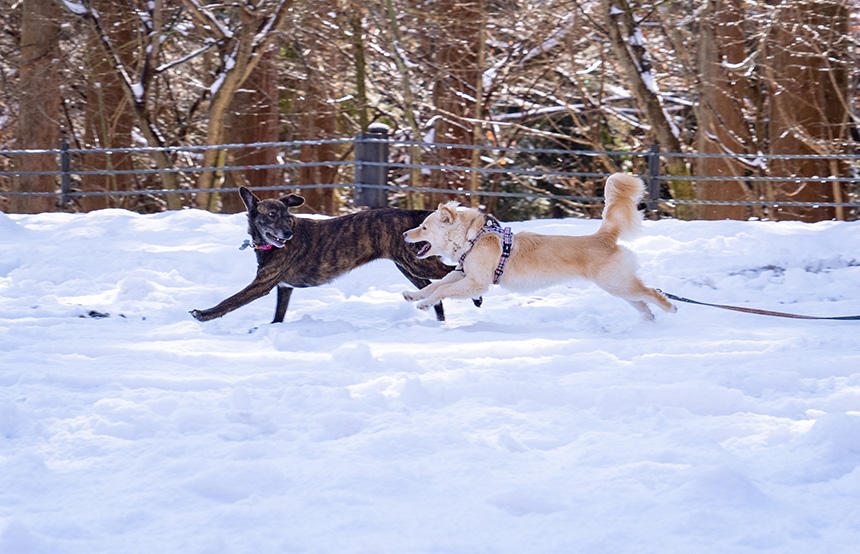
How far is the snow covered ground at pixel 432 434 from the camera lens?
357 centimetres

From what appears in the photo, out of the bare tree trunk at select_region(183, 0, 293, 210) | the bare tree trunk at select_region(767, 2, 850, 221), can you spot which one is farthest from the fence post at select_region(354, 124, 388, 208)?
the bare tree trunk at select_region(767, 2, 850, 221)

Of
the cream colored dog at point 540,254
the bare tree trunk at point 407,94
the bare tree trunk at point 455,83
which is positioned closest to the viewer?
the cream colored dog at point 540,254

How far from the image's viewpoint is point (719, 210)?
1592cm

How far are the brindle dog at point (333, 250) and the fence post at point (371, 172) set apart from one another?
4.93 metres

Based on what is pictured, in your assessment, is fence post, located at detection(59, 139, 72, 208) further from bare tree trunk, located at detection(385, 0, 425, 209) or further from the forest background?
bare tree trunk, located at detection(385, 0, 425, 209)

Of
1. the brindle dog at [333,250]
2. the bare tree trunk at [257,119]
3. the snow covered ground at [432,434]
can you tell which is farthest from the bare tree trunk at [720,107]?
the brindle dog at [333,250]

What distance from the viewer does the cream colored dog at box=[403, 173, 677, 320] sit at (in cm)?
725

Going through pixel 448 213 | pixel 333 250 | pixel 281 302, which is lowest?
pixel 281 302

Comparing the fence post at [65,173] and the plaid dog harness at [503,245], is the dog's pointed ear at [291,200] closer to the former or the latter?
the plaid dog harness at [503,245]

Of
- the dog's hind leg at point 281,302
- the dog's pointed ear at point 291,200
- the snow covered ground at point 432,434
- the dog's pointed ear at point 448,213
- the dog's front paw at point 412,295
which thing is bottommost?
the snow covered ground at point 432,434

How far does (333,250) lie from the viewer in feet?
26.2

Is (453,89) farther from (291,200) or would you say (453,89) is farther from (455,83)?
(291,200)

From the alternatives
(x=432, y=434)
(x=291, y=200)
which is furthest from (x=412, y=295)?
(x=432, y=434)

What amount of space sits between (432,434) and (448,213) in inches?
124
